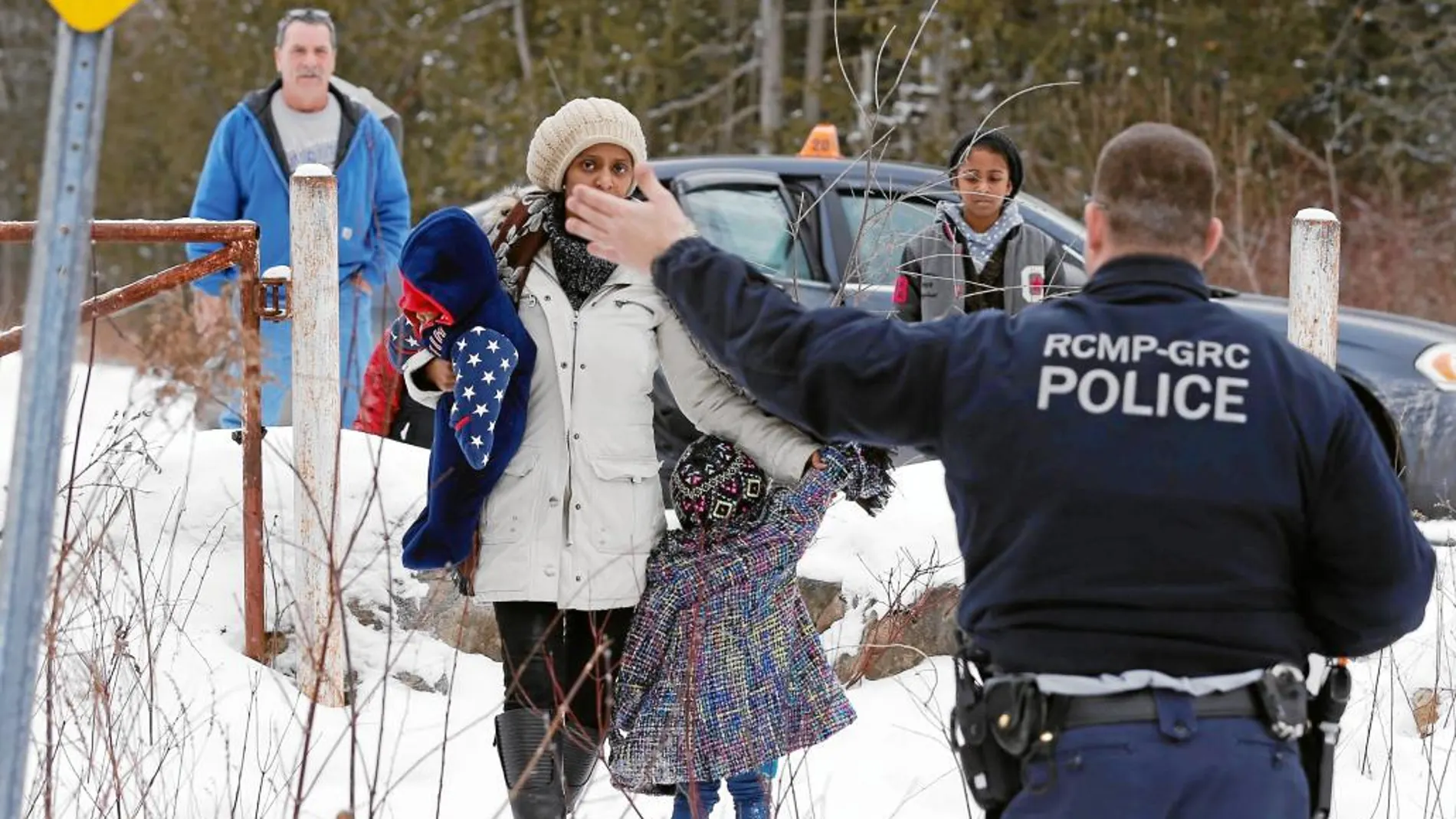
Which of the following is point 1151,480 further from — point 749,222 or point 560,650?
point 749,222

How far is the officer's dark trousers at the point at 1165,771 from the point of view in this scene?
8.28 ft

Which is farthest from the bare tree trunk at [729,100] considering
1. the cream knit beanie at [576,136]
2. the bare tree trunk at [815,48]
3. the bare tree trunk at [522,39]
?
the cream knit beanie at [576,136]

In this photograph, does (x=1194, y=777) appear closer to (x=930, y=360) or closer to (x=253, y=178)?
(x=930, y=360)

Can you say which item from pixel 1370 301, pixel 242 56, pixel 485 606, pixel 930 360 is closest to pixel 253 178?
pixel 485 606

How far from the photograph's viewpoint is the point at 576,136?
390 centimetres

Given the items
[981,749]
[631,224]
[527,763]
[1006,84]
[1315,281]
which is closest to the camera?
[981,749]

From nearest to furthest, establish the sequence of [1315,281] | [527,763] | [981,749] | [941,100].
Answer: [981,749] → [527,763] → [1315,281] → [941,100]

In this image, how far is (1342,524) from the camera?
2586 mm

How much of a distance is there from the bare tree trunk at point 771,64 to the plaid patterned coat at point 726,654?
16575 millimetres

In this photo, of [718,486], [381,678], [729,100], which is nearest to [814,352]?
[718,486]

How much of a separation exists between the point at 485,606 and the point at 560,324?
184cm

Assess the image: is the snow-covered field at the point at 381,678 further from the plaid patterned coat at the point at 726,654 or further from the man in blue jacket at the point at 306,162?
the man in blue jacket at the point at 306,162

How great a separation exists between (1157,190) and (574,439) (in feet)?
5.16

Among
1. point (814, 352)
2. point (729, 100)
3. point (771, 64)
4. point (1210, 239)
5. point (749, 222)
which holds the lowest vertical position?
point (814, 352)
